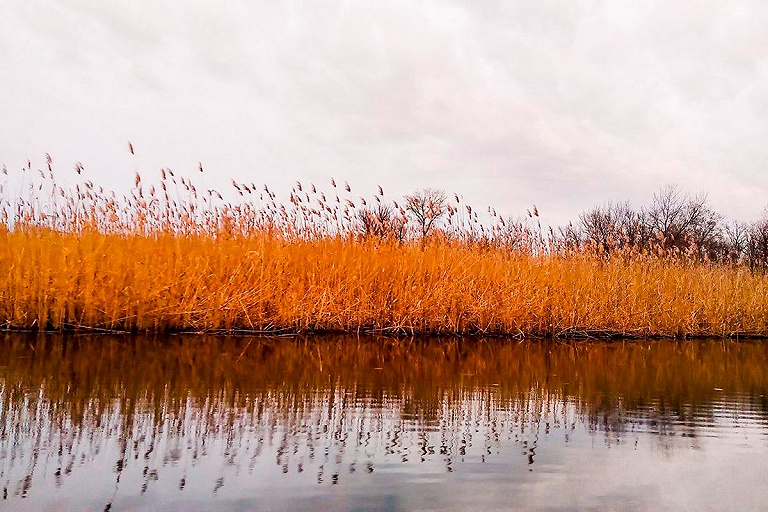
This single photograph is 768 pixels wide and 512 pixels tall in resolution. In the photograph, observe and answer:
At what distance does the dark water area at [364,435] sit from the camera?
2039 mm

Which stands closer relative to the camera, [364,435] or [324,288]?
[364,435]

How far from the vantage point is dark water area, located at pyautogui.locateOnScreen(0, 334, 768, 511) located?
6.69ft

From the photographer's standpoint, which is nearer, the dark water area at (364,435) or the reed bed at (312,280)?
the dark water area at (364,435)

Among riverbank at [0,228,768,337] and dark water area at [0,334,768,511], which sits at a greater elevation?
riverbank at [0,228,768,337]

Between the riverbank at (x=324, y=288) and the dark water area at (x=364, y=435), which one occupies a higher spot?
the riverbank at (x=324, y=288)

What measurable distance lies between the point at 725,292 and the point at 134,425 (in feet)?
37.7

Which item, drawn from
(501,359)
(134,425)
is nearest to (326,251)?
(501,359)

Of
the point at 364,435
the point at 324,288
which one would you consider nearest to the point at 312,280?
the point at 324,288

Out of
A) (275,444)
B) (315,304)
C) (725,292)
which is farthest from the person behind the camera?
(725,292)

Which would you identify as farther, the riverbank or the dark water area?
the riverbank

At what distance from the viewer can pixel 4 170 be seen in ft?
28.4

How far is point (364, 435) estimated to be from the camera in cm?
283

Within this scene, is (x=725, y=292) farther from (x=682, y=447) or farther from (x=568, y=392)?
(x=682, y=447)

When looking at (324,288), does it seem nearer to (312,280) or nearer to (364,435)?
(312,280)
